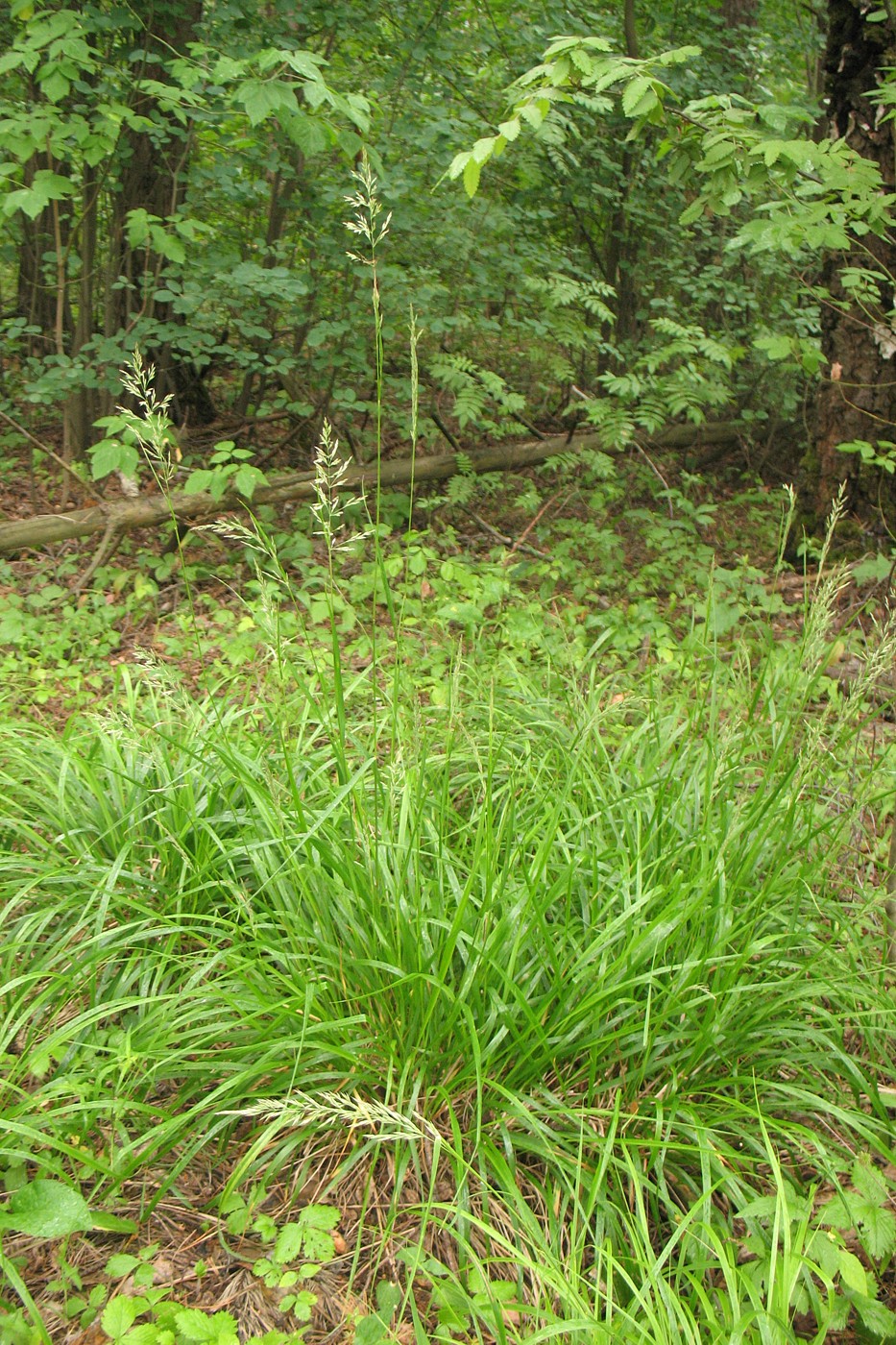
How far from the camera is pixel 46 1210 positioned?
1597mm

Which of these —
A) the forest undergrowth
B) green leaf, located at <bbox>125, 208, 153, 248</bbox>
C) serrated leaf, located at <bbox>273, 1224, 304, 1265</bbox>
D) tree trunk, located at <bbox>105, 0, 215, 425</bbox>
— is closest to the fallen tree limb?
tree trunk, located at <bbox>105, 0, 215, 425</bbox>

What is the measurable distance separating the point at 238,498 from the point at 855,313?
11.9 ft

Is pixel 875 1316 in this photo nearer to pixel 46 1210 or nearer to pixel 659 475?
pixel 46 1210

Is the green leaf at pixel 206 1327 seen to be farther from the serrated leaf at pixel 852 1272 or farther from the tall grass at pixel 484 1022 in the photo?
the serrated leaf at pixel 852 1272

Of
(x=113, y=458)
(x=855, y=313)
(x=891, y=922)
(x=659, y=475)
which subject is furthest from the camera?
(x=659, y=475)

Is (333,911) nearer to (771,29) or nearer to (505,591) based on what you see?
(505,591)

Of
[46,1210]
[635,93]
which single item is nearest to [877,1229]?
[46,1210]

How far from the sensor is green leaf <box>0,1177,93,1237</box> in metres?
1.57

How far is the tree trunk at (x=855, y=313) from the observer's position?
446 centimetres

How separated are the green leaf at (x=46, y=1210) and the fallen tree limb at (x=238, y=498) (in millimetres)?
3093

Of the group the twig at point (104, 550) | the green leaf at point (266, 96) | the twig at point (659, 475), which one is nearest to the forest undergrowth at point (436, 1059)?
the green leaf at point (266, 96)

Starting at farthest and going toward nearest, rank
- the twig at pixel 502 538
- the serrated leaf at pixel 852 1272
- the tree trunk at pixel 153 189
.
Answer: the twig at pixel 502 538 → the tree trunk at pixel 153 189 → the serrated leaf at pixel 852 1272

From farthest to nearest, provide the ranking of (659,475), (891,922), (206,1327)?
1. (659,475)
2. (891,922)
3. (206,1327)

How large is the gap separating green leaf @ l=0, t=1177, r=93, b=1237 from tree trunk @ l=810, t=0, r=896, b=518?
404cm
